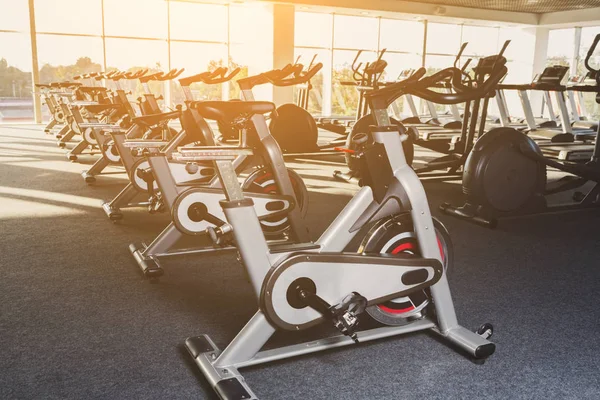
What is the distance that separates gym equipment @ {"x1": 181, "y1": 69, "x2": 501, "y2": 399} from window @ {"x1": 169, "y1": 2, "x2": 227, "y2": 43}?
11.7 meters

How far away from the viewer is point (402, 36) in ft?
48.4

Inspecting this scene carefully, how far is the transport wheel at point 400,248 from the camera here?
198cm

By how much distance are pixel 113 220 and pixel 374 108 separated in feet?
8.61

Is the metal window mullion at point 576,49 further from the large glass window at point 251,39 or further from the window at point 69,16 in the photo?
the window at point 69,16

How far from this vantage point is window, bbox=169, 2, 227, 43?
40.9 ft

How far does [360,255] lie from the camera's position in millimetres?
1814

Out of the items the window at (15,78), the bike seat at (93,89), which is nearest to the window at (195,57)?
the window at (15,78)

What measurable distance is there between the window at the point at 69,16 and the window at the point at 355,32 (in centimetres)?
588

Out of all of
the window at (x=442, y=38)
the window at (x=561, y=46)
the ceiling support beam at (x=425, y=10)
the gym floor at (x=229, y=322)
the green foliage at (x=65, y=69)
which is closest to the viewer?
the gym floor at (x=229, y=322)

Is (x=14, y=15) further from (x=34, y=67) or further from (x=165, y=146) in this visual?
(x=165, y=146)

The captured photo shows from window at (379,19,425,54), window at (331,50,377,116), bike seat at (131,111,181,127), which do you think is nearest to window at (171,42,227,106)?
window at (331,50,377,116)

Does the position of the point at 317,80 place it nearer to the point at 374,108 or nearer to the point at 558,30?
the point at 558,30

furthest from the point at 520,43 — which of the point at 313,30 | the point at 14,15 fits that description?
the point at 14,15

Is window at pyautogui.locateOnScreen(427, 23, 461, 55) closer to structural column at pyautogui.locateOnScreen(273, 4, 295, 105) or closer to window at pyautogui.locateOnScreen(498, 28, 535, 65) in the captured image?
window at pyautogui.locateOnScreen(498, 28, 535, 65)
